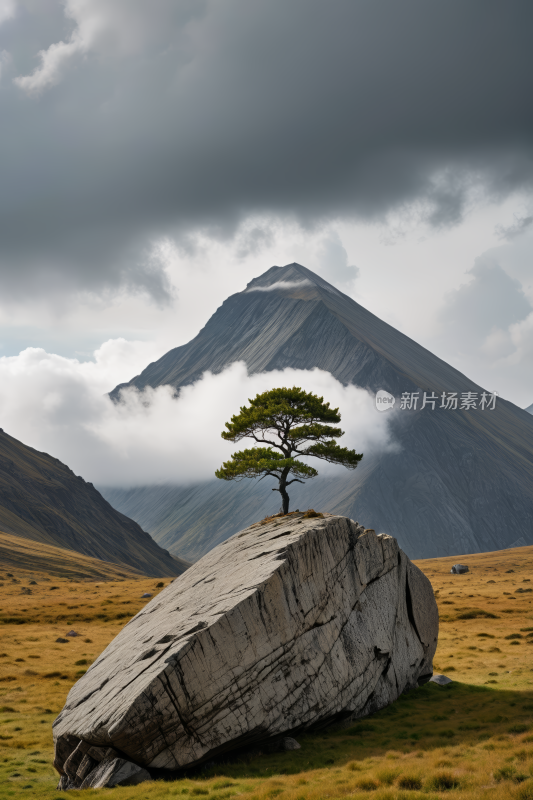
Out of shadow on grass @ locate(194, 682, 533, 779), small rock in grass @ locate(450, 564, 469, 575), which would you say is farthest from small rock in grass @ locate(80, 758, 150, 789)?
small rock in grass @ locate(450, 564, 469, 575)

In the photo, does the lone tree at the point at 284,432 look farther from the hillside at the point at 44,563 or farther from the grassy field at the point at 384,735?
the hillside at the point at 44,563

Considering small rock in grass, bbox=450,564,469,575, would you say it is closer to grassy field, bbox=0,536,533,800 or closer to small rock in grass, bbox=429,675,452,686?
grassy field, bbox=0,536,533,800

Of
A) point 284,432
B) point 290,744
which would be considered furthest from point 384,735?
point 284,432

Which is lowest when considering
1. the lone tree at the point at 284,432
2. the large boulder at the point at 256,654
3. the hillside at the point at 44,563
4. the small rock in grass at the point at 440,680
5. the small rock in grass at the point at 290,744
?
the hillside at the point at 44,563

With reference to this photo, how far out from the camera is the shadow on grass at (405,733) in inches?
921

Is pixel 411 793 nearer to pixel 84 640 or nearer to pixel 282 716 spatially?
pixel 282 716

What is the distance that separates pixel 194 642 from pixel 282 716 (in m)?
5.81

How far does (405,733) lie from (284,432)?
77.1 ft

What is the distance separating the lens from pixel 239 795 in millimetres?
19250

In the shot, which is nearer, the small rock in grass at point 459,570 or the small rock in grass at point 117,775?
the small rock in grass at point 117,775

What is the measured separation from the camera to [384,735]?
26828mm

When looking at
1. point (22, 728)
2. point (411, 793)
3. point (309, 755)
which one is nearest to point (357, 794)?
point (411, 793)

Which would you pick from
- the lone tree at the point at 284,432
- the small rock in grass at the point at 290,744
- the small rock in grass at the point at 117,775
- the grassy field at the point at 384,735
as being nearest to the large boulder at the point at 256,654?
the small rock in grass at the point at 117,775

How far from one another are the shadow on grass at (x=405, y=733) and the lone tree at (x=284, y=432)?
16.8 meters
